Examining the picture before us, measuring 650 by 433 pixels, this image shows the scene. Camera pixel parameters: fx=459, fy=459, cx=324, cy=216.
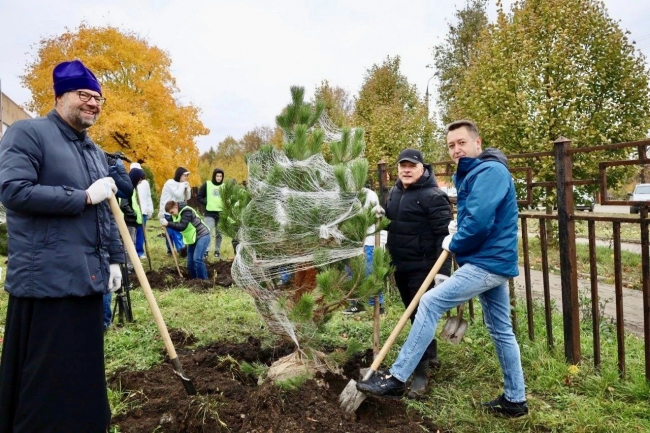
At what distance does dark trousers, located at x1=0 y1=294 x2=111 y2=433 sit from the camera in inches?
86.4

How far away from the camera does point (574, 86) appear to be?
907 cm

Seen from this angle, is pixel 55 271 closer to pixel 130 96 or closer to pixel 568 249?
pixel 568 249

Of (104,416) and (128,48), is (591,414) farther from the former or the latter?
(128,48)

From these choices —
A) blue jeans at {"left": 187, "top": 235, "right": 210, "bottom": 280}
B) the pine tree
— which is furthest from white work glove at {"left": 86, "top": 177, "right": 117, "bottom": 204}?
blue jeans at {"left": 187, "top": 235, "right": 210, "bottom": 280}

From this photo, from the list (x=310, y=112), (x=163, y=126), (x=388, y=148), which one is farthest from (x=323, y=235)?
(x=163, y=126)

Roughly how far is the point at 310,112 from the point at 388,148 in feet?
34.0

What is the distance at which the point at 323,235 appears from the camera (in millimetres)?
3010

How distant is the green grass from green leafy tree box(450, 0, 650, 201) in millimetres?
5085

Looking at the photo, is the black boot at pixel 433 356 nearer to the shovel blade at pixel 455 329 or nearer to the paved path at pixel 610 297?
the shovel blade at pixel 455 329

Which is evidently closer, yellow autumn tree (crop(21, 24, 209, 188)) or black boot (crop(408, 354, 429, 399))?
black boot (crop(408, 354, 429, 399))

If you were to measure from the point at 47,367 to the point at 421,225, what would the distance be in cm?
251

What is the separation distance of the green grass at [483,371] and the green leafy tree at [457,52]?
15.6 metres

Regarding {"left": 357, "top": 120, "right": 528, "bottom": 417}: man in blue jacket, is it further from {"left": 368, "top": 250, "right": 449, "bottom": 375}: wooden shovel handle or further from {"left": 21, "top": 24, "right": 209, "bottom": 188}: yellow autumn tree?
{"left": 21, "top": 24, "right": 209, "bottom": 188}: yellow autumn tree

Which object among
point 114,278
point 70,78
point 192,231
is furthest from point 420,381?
point 192,231
